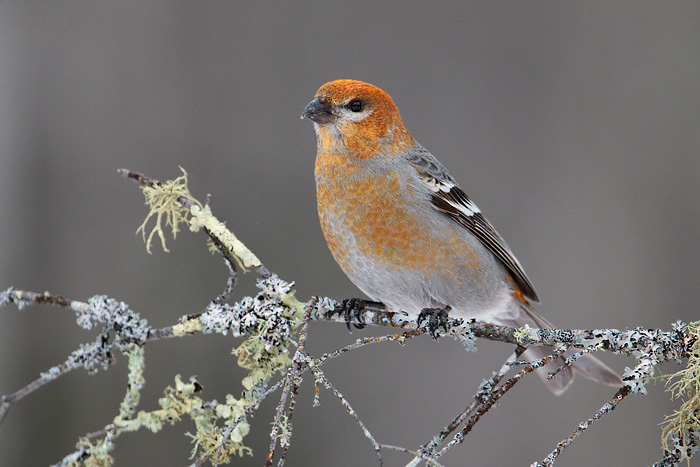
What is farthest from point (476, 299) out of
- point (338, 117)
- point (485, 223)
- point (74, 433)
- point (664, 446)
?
point (74, 433)

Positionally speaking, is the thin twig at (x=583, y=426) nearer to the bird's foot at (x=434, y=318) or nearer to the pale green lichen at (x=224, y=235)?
the bird's foot at (x=434, y=318)

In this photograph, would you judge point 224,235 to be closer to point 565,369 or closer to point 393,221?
point 393,221

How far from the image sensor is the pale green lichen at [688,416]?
3.23ft

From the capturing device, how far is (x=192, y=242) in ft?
8.57

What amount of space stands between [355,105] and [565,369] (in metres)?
0.91

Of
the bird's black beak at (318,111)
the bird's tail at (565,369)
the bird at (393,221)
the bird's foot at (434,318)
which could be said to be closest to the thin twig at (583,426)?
the bird's tail at (565,369)

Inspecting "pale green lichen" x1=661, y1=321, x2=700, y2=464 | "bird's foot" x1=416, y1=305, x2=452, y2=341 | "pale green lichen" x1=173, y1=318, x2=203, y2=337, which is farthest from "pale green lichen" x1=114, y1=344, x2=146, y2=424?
"pale green lichen" x1=661, y1=321, x2=700, y2=464

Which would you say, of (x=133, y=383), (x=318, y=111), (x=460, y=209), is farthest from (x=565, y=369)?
(x=133, y=383)

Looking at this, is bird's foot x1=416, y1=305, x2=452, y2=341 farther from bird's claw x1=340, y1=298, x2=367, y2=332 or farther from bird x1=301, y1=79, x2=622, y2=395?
bird's claw x1=340, y1=298, x2=367, y2=332

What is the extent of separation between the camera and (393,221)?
5.15 ft

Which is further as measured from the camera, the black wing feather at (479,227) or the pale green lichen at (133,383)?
the black wing feather at (479,227)

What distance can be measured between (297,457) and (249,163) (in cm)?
127

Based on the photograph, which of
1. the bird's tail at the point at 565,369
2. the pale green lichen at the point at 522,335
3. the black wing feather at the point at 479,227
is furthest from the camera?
the black wing feather at the point at 479,227

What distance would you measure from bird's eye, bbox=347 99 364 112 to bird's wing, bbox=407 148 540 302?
227 millimetres
